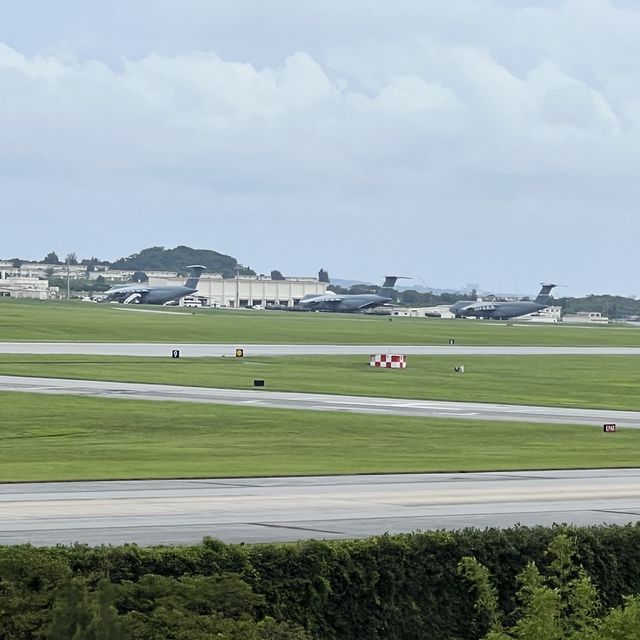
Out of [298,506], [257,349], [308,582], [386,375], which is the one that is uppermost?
[308,582]

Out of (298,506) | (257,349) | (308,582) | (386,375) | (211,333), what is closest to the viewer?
(308,582)

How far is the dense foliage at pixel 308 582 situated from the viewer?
19.5 meters

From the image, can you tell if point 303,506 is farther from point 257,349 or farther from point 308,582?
point 257,349

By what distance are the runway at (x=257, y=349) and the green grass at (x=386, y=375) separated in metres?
6.77

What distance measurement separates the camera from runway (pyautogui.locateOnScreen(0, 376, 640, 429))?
224ft

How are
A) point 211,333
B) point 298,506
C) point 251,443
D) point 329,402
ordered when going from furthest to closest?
1. point 211,333
2. point 329,402
3. point 251,443
4. point 298,506

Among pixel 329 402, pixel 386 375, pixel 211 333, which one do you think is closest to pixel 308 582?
pixel 329 402

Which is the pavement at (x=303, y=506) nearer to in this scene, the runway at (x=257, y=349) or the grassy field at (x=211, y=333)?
the runway at (x=257, y=349)

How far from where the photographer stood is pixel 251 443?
5297 centimetres

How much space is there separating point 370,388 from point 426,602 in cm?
6319

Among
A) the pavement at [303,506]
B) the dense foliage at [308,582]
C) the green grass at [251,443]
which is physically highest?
the dense foliage at [308,582]

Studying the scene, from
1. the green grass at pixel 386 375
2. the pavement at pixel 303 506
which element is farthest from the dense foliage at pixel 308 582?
the green grass at pixel 386 375

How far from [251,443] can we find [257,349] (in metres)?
76.4

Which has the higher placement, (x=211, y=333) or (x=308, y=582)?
(x=308, y=582)
